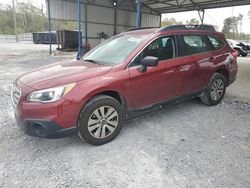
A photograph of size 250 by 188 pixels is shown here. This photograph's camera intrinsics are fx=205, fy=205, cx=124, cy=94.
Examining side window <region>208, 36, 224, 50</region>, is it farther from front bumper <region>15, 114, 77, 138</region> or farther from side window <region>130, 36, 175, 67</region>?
front bumper <region>15, 114, 77, 138</region>

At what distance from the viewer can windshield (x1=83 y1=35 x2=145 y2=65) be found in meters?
3.17

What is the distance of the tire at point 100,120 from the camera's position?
2.69m

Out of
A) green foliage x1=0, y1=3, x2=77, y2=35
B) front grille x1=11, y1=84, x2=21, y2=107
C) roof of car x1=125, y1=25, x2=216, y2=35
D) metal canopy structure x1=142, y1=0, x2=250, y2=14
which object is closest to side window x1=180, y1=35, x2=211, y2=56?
roof of car x1=125, y1=25, x2=216, y2=35

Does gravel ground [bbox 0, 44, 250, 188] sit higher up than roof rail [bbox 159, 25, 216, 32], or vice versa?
roof rail [bbox 159, 25, 216, 32]

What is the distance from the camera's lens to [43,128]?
2.51 meters

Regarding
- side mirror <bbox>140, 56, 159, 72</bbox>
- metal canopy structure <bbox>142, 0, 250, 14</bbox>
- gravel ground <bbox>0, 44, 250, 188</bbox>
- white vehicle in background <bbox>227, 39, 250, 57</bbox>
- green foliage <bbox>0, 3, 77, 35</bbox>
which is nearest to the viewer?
gravel ground <bbox>0, 44, 250, 188</bbox>

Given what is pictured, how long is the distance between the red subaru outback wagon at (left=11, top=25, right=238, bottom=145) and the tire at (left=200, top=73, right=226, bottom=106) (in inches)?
0.9

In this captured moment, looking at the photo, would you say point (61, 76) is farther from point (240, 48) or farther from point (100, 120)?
point (240, 48)

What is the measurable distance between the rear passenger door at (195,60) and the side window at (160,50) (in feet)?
0.71

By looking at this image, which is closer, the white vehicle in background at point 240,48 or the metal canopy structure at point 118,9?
the metal canopy structure at point 118,9

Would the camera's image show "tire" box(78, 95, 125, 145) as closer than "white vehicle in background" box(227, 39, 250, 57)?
Yes

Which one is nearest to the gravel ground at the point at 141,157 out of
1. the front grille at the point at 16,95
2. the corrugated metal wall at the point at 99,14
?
the front grille at the point at 16,95

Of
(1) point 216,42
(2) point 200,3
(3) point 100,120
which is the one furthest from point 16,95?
(2) point 200,3

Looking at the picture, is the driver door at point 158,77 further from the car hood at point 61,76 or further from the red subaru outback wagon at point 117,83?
the car hood at point 61,76
